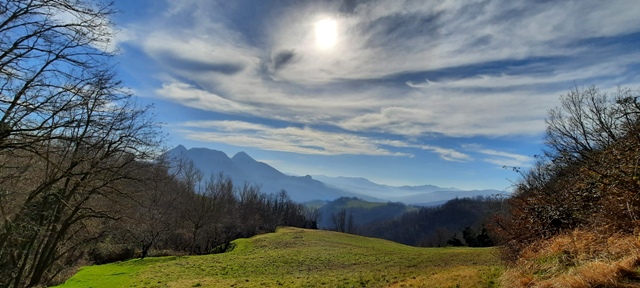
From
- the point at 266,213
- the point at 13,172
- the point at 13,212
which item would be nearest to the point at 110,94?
the point at 13,172

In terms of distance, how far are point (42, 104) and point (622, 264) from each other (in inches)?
488

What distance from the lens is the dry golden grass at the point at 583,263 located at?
443 cm

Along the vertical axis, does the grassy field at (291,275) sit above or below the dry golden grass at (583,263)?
below

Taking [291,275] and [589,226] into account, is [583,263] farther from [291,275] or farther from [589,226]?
[291,275]

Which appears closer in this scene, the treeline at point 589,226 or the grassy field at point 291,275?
the treeline at point 589,226

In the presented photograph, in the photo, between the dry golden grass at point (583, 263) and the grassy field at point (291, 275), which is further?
the grassy field at point (291, 275)

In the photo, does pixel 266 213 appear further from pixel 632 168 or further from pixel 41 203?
pixel 632 168

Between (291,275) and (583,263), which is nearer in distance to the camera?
(583,263)

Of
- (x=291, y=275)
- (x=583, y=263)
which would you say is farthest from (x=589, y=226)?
(x=291, y=275)

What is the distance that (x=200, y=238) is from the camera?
1932 inches

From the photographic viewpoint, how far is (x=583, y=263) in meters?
5.45

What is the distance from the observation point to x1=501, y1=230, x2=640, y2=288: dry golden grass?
4426 millimetres

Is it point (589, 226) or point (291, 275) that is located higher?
point (589, 226)

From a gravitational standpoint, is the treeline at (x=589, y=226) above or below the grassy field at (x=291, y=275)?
above
